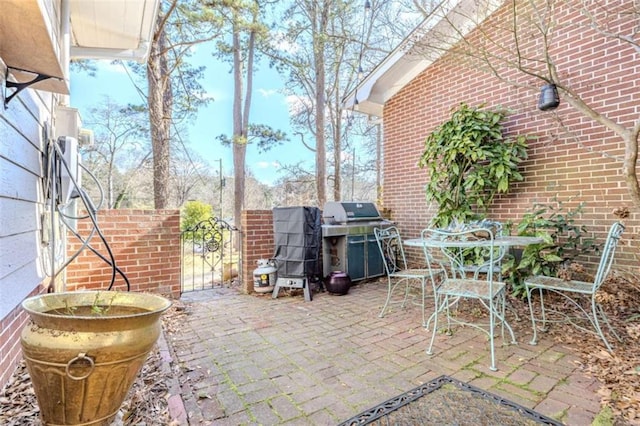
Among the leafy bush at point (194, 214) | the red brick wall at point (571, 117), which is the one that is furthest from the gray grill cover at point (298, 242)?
the leafy bush at point (194, 214)

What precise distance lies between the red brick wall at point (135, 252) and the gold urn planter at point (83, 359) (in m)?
2.39

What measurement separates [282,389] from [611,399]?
187cm

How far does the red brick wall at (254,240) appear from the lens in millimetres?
4383

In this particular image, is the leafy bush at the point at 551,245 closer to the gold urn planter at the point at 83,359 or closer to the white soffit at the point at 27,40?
the gold urn planter at the point at 83,359

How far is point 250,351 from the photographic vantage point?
8.39ft

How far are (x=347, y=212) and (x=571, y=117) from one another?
2.88 metres

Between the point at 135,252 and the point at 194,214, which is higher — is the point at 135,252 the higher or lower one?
the lower one

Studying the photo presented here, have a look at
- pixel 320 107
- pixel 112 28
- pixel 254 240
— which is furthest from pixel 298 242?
pixel 320 107

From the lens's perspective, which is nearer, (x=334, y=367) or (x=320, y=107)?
(x=334, y=367)

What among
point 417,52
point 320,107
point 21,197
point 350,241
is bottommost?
point 350,241

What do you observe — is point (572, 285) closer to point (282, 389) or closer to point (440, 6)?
point (282, 389)

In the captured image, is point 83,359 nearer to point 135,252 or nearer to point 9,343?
point 9,343

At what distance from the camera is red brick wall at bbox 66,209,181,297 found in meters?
3.48

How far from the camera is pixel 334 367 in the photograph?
2.28m
